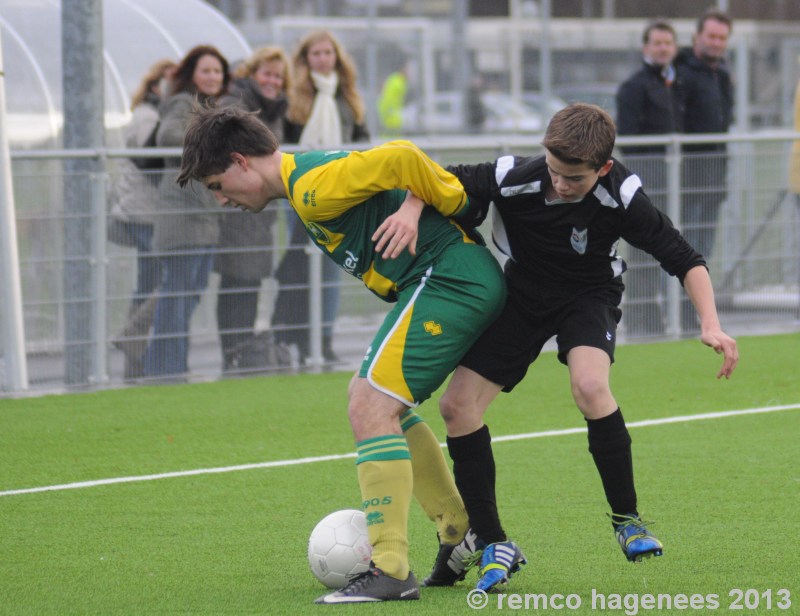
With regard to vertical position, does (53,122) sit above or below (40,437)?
above

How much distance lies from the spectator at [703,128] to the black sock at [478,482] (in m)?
7.06

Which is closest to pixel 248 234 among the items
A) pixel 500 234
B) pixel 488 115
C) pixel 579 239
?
pixel 500 234

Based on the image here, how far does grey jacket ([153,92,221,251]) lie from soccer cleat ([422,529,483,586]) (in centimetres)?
518

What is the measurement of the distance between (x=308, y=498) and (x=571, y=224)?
210 cm

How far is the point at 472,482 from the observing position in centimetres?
480

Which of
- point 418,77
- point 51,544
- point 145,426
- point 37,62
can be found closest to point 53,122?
point 37,62

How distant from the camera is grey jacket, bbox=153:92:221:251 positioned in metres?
9.60

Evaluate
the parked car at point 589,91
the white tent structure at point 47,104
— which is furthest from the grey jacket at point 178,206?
the parked car at point 589,91

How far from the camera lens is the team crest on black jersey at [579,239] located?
15.7ft

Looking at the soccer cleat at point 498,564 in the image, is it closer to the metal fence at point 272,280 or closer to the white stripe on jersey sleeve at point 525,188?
the white stripe on jersey sleeve at point 525,188

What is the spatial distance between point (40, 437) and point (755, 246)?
6470 mm

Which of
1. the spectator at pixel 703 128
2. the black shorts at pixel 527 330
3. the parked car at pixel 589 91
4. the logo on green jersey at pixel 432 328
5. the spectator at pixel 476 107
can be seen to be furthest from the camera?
the parked car at pixel 589 91

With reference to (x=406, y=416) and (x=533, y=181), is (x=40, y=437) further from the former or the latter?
(x=533, y=181)

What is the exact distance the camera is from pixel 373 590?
448 centimetres
